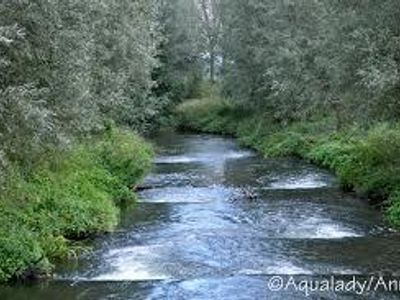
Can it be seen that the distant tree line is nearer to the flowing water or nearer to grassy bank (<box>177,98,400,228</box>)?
grassy bank (<box>177,98,400,228</box>)

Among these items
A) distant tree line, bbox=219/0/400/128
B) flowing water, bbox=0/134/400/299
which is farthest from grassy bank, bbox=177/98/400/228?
distant tree line, bbox=219/0/400/128

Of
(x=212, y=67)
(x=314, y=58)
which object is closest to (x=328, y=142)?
(x=314, y=58)

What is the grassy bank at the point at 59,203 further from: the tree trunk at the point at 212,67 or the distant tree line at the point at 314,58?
the tree trunk at the point at 212,67

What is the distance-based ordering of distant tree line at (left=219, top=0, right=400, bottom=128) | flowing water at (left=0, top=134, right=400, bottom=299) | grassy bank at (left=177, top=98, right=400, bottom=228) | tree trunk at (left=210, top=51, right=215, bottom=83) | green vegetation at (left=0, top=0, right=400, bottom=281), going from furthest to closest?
1. tree trunk at (left=210, top=51, right=215, bottom=83)
2. grassy bank at (left=177, top=98, right=400, bottom=228)
3. distant tree line at (left=219, top=0, right=400, bottom=128)
4. green vegetation at (left=0, top=0, right=400, bottom=281)
5. flowing water at (left=0, top=134, right=400, bottom=299)

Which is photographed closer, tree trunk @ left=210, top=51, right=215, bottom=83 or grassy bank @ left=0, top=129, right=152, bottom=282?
grassy bank @ left=0, top=129, right=152, bottom=282

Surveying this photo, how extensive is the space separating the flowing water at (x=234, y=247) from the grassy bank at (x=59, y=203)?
0.56 meters

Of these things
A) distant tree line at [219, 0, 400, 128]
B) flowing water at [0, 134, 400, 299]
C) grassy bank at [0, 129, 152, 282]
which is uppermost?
Answer: distant tree line at [219, 0, 400, 128]

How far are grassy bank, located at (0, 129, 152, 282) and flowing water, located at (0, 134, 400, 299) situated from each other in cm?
56

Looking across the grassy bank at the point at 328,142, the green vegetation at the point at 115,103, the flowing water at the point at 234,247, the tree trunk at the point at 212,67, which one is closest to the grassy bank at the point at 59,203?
the green vegetation at the point at 115,103

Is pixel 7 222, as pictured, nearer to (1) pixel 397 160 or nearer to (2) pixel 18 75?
(2) pixel 18 75

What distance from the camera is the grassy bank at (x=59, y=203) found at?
1519cm

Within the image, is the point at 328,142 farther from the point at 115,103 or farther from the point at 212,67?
the point at 212,67

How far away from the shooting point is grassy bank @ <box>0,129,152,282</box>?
15.2m

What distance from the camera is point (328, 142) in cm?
3516
